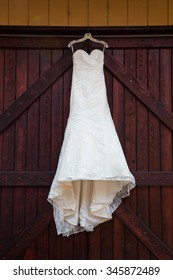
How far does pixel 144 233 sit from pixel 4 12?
2.14 meters

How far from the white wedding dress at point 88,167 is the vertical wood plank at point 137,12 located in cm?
58

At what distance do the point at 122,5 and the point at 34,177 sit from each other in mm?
1585

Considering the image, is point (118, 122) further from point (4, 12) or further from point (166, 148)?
point (4, 12)

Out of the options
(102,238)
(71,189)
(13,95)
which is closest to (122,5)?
(13,95)

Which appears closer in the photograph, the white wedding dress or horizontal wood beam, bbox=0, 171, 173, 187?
the white wedding dress

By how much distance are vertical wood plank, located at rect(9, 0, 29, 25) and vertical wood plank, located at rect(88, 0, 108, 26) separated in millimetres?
534

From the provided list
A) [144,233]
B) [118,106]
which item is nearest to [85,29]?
[118,106]

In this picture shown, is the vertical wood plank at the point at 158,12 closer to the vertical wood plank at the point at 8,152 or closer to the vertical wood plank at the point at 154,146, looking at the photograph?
the vertical wood plank at the point at 154,146

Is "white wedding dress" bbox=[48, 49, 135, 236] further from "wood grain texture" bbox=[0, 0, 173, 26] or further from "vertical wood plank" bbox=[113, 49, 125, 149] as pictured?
"wood grain texture" bbox=[0, 0, 173, 26]

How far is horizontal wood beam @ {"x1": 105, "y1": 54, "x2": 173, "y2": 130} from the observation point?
2.94 m

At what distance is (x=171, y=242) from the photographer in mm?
2908

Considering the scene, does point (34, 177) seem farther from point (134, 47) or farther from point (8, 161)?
point (134, 47)

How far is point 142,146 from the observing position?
2957 mm

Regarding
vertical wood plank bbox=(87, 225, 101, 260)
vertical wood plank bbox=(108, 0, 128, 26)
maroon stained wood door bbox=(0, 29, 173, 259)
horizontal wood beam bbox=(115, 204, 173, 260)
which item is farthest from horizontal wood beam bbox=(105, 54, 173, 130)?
vertical wood plank bbox=(87, 225, 101, 260)
